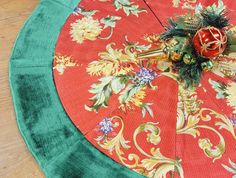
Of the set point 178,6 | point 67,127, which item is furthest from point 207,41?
point 67,127

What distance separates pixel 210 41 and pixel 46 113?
18.4 inches

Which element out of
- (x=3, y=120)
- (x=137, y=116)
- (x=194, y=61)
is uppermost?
(x=194, y=61)

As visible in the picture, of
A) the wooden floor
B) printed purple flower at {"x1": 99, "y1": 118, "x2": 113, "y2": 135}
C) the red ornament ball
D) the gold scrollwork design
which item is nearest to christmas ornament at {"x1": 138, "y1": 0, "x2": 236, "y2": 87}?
the red ornament ball

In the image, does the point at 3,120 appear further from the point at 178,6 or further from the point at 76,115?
the point at 178,6

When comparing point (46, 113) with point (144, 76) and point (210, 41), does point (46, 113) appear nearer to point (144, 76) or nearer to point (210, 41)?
point (144, 76)

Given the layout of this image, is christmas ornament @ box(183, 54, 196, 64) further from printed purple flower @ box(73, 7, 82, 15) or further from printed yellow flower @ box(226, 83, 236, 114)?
printed purple flower @ box(73, 7, 82, 15)

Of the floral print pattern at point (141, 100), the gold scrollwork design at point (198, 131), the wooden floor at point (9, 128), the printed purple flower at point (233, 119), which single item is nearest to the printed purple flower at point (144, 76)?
the floral print pattern at point (141, 100)

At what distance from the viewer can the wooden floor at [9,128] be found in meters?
0.92

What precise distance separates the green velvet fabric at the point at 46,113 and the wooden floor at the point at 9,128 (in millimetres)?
32

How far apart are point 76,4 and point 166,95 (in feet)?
1.48

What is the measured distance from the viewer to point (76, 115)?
0.97 metres

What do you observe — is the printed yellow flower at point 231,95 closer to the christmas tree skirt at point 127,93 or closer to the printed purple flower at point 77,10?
the christmas tree skirt at point 127,93

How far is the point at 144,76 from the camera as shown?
1033 mm

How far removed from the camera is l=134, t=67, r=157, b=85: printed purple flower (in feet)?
3.35
